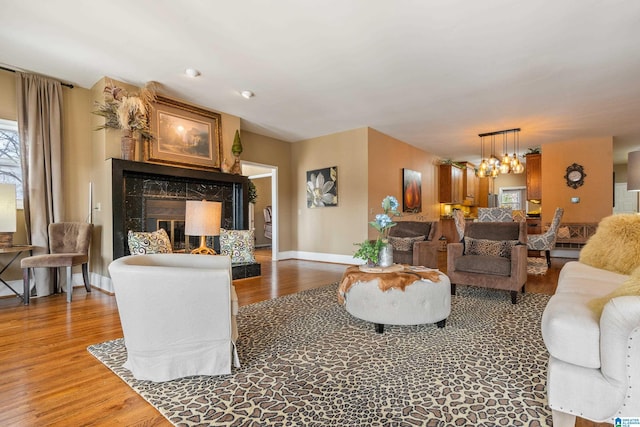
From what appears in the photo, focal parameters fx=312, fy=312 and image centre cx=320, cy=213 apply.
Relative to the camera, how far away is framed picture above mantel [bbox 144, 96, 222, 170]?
455cm

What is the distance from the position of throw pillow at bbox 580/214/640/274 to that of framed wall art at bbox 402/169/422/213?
496cm

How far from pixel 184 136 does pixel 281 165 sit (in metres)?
2.75

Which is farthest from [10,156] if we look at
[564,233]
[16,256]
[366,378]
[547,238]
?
[564,233]

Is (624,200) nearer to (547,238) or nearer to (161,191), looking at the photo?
(547,238)

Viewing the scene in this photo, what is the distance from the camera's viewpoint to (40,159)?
13.0 ft

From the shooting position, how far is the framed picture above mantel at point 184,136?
4551 mm

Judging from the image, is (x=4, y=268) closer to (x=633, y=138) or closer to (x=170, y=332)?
(x=170, y=332)

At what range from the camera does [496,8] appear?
264 cm

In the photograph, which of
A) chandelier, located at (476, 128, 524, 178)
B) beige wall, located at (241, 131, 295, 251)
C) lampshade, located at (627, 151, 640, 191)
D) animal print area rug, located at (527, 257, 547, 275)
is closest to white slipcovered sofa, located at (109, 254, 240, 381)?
lampshade, located at (627, 151, 640, 191)

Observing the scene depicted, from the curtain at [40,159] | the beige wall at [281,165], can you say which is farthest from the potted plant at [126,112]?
the beige wall at [281,165]

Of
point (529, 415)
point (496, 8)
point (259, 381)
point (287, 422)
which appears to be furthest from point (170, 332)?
point (496, 8)

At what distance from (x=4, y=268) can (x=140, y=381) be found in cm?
336

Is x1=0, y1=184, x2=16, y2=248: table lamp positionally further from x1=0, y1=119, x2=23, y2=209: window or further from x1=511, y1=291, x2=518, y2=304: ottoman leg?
x1=511, y1=291, x2=518, y2=304: ottoman leg

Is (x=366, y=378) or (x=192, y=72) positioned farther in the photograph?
(x=192, y=72)
